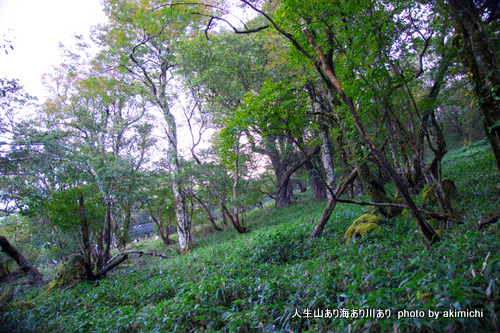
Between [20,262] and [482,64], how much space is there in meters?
16.5

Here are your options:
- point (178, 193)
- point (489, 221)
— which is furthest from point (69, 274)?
point (489, 221)

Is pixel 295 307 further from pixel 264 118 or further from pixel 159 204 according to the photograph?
pixel 159 204

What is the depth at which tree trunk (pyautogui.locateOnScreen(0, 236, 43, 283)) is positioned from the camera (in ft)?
34.5

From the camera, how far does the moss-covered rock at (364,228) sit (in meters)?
4.74

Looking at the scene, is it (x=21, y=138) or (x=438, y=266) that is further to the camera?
(x=21, y=138)

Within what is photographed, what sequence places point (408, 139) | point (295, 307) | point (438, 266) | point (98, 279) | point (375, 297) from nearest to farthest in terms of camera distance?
1. point (375, 297)
2. point (438, 266)
3. point (295, 307)
4. point (408, 139)
5. point (98, 279)

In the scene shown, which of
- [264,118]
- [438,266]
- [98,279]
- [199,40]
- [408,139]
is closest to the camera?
[438,266]

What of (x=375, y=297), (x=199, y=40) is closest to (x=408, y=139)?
(x=375, y=297)

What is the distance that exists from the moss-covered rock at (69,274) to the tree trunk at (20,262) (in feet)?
13.9

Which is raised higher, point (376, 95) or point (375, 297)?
point (376, 95)

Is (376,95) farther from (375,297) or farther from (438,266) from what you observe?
(375,297)

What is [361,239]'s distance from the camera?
4.46m

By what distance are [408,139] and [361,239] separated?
2223 mm

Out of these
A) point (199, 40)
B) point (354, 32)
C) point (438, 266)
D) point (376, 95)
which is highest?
point (199, 40)
